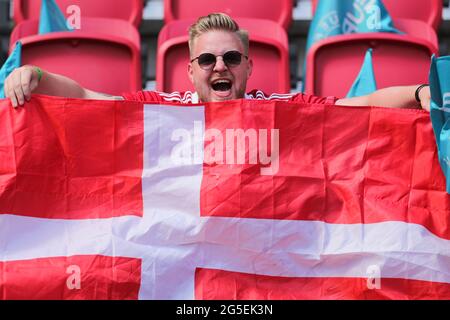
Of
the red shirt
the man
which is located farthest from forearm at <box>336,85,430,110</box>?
the red shirt

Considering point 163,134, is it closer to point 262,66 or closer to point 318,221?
point 318,221

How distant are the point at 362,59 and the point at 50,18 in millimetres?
1447

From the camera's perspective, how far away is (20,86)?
8.77 feet

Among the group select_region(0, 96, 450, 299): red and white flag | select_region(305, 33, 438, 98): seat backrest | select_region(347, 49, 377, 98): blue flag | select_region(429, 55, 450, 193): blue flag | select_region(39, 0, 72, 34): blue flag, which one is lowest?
select_region(0, 96, 450, 299): red and white flag

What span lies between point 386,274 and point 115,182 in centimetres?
79

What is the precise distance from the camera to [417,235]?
8.63 ft

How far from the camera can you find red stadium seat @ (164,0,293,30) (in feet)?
15.4

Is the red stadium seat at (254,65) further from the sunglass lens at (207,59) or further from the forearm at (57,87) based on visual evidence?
the forearm at (57,87)

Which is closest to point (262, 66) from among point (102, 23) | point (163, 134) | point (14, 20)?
point (102, 23)

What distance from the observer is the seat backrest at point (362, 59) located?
4242 mm

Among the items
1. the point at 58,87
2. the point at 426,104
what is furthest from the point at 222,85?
the point at 426,104

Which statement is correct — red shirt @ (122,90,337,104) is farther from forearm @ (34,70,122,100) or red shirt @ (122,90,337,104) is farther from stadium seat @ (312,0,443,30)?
stadium seat @ (312,0,443,30)

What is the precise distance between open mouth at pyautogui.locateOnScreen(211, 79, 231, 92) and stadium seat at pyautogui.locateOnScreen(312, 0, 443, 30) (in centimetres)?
180

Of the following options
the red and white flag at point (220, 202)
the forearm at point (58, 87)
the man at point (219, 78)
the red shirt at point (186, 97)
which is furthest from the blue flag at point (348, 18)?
the red and white flag at point (220, 202)
